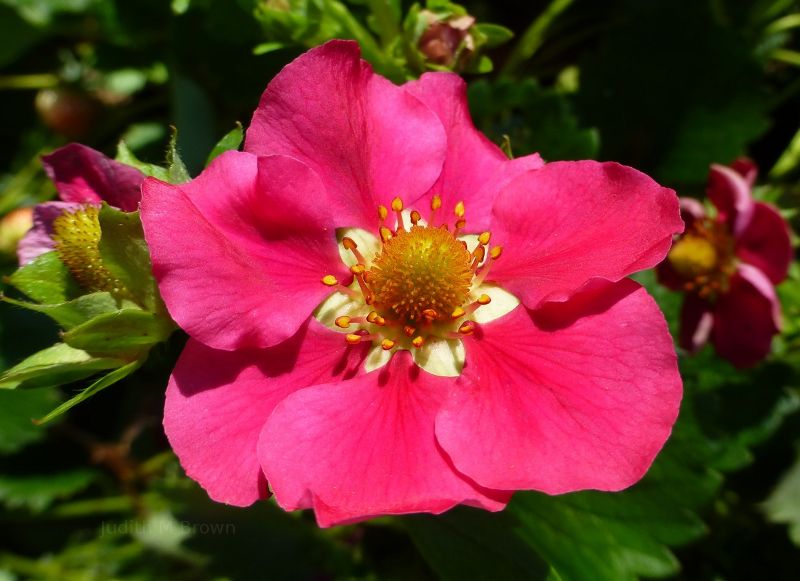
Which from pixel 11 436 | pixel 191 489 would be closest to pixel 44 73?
pixel 11 436

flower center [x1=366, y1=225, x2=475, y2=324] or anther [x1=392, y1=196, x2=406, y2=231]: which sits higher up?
anther [x1=392, y1=196, x2=406, y2=231]

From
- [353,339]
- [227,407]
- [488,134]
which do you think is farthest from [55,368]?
[488,134]

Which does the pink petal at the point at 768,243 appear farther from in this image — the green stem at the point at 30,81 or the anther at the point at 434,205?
the green stem at the point at 30,81

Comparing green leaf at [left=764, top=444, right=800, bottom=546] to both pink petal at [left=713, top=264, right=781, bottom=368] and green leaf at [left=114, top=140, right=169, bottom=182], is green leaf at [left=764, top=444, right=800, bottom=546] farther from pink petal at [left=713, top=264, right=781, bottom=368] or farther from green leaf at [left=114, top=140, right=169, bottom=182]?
green leaf at [left=114, top=140, right=169, bottom=182]

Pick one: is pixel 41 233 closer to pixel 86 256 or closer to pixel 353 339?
pixel 86 256

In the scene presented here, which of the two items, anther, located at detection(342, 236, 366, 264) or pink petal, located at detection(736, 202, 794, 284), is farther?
pink petal, located at detection(736, 202, 794, 284)

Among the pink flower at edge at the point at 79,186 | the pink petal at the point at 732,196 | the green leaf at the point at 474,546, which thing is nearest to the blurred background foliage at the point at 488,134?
the green leaf at the point at 474,546

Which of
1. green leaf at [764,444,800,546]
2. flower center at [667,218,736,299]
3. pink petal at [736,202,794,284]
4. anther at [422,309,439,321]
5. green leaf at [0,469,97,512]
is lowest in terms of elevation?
green leaf at [0,469,97,512]

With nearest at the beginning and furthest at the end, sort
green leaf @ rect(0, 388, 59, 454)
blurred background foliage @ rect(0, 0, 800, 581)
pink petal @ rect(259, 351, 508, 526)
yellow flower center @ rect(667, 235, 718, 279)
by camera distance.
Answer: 1. pink petal @ rect(259, 351, 508, 526)
2. blurred background foliage @ rect(0, 0, 800, 581)
3. yellow flower center @ rect(667, 235, 718, 279)
4. green leaf @ rect(0, 388, 59, 454)

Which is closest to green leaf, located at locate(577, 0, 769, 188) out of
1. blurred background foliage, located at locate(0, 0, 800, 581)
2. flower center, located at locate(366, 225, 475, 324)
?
blurred background foliage, located at locate(0, 0, 800, 581)
